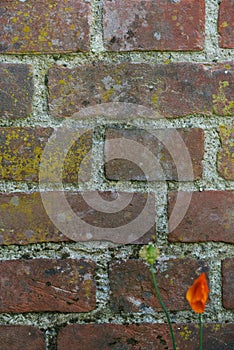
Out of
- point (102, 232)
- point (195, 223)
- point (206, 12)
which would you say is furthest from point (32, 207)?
point (206, 12)

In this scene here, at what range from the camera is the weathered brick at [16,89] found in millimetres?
672

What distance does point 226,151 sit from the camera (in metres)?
0.68

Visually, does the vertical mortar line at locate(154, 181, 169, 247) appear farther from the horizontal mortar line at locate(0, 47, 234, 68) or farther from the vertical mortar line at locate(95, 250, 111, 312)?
the horizontal mortar line at locate(0, 47, 234, 68)

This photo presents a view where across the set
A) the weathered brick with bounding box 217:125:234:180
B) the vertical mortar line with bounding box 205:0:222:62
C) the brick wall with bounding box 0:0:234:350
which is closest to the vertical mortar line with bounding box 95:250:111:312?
the brick wall with bounding box 0:0:234:350

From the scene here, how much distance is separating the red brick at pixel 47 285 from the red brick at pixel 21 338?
27 millimetres

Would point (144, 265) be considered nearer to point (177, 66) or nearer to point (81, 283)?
point (81, 283)

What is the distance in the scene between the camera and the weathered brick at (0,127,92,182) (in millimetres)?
676

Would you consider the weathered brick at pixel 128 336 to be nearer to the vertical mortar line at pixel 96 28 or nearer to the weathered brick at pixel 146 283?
the weathered brick at pixel 146 283

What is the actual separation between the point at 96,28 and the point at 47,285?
379mm

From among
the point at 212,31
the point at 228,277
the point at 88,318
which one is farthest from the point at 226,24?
Answer: the point at 88,318

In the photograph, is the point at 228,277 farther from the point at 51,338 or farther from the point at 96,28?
the point at 96,28

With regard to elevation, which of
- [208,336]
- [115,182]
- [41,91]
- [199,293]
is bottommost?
[208,336]

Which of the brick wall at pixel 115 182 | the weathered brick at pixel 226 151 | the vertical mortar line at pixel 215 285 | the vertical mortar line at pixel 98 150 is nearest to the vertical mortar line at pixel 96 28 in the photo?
the brick wall at pixel 115 182

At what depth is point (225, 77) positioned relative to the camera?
2.22 feet
